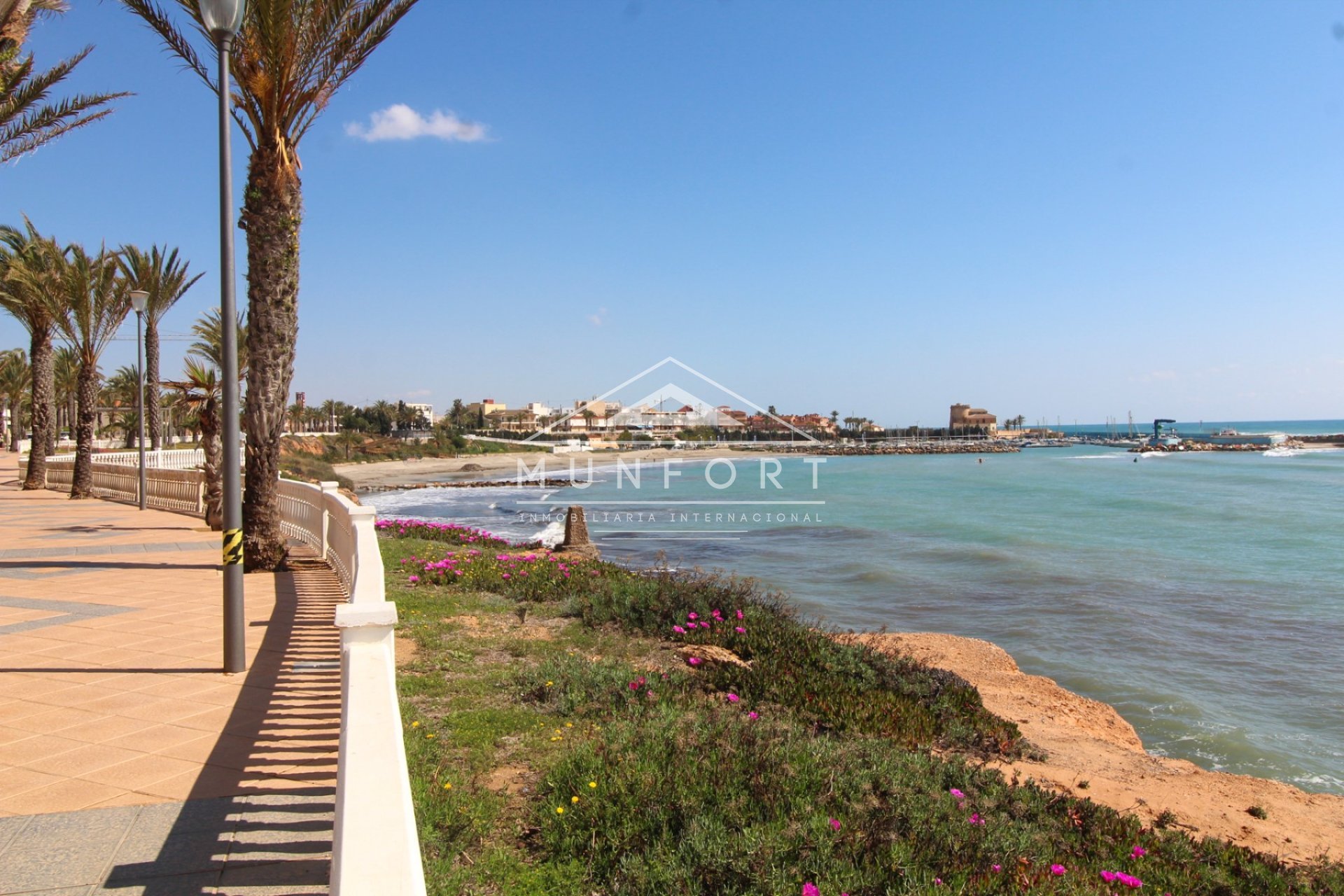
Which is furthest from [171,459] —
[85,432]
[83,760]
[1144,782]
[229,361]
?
[1144,782]

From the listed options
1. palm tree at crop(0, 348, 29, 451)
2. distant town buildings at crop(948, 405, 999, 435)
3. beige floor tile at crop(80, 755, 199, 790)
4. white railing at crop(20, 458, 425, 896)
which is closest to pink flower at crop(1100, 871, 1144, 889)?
white railing at crop(20, 458, 425, 896)

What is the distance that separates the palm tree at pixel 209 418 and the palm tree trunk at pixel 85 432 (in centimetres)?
839

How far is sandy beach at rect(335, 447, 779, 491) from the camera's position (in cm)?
5984

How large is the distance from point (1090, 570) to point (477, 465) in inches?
2360

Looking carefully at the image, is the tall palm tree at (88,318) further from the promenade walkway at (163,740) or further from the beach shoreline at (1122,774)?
the beach shoreline at (1122,774)

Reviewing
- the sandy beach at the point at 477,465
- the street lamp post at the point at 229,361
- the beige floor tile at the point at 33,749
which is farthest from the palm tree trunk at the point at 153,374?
the beige floor tile at the point at 33,749

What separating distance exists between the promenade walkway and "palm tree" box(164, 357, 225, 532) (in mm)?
4624

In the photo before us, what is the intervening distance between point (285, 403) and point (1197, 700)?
13.1 metres

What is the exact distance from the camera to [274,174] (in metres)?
9.84

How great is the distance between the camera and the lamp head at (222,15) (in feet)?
18.3

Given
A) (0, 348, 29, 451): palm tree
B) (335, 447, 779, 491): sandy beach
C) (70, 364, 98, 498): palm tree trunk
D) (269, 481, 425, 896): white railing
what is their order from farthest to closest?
1. (335, 447, 779, 491): sandy beach
2. (0, 348, 29, 451): palm tree
3. (70, 364, 98, 498): palm tree trunk
4. (269, 481, 425, 896): white railing

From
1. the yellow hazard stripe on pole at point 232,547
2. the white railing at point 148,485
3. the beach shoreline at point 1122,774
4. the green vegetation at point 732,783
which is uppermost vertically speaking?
the yellow hazard stripe on pole at point 232,547

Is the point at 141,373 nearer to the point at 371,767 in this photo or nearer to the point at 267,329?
the point at 267,329

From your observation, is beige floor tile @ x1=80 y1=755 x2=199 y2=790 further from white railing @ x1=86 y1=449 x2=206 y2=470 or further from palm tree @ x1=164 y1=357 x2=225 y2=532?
white railing @ x1=86 y1=449 x2=206 y2=470
